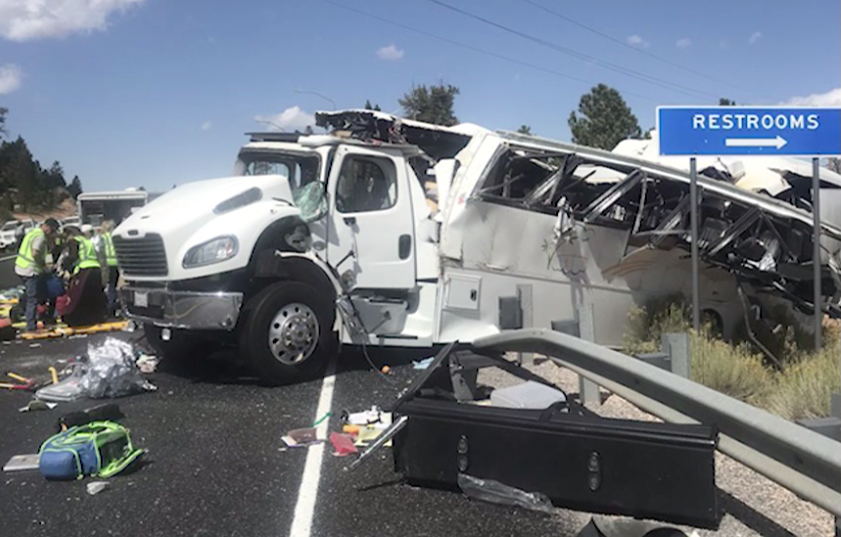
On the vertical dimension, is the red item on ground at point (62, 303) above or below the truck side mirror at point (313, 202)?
below

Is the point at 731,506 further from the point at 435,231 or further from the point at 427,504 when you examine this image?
the point at 435,231

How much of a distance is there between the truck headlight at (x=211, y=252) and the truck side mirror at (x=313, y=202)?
2.94 feet

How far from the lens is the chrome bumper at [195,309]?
6750 mm

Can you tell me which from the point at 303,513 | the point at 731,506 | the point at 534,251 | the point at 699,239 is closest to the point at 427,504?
the point at 303,513

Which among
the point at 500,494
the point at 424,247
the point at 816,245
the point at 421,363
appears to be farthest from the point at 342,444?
the point at 816,245

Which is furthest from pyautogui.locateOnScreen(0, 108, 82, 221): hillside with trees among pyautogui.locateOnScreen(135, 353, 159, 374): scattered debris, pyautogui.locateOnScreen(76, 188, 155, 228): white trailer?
pyautogui.locateOnScreen(135, 353, 159, 374): scattered debris

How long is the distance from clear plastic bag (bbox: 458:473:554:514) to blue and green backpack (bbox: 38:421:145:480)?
2427 millimetres

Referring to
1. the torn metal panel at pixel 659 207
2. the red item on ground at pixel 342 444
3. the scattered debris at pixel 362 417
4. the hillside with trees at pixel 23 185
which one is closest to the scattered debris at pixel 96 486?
the red item on ground at pixel 342 444

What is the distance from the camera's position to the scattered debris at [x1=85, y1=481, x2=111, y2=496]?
443 centimetres

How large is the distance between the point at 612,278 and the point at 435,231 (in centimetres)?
195

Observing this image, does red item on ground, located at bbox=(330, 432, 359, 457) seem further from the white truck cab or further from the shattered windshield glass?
the shattered windshield glass

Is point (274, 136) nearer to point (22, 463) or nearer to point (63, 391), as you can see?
point (63, 391)

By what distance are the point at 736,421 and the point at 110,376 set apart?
19.1ft

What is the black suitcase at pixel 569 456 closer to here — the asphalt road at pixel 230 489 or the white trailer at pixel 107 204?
the asphalt road at pixel 230 489
